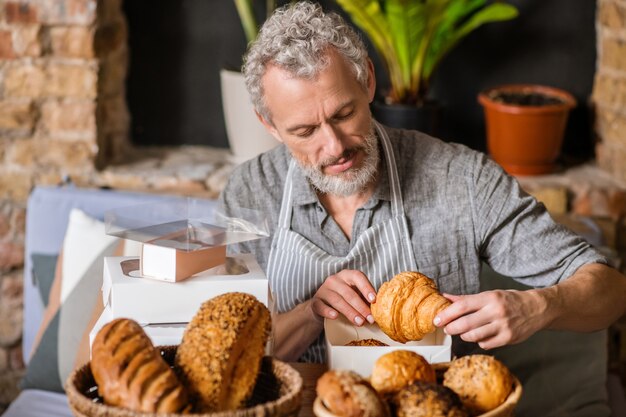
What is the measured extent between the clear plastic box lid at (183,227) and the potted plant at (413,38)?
4.28 feet

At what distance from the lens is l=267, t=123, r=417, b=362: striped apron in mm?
1833

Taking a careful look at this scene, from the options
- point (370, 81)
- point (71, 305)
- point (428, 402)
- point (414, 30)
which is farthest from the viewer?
point (414, 30)

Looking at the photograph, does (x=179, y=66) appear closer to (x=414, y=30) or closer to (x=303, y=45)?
(x=414, y=30)

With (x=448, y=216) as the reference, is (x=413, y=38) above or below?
above

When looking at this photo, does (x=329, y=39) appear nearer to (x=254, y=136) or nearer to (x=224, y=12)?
(x=254, y=136)

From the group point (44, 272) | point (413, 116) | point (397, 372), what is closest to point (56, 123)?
point (44, 272)

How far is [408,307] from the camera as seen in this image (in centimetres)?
129

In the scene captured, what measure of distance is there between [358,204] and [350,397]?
923 millimetres

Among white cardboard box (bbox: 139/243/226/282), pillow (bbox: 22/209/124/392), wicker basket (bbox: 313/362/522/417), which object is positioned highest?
white cardboard box (bbox: 139/243/226/282)

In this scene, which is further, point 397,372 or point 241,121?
point 241,121

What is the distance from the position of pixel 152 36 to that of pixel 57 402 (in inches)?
52.0

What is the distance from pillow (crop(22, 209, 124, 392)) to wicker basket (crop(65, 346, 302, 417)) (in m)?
1.27

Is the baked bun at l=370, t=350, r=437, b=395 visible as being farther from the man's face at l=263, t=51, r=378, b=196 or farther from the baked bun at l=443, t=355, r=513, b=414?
the man's face at l=263, t=51, r=378, b=196

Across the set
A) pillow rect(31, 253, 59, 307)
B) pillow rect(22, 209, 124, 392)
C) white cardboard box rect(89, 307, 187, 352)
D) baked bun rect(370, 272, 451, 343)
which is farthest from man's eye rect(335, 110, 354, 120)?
pillow rect(31, 253, 59, 307)
